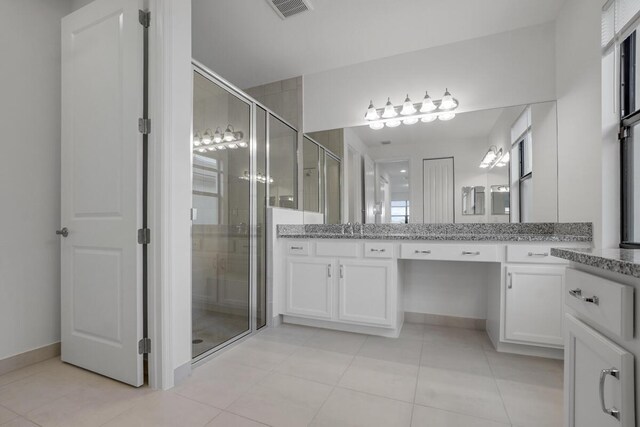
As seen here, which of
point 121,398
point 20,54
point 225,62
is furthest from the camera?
point 225,62

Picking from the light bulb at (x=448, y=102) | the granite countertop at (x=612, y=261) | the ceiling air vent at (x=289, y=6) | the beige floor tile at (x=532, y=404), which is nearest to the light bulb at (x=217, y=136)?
the ceiling air vent at (x=289, y=6)

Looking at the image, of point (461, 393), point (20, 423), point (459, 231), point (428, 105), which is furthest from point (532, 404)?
point (20, 423)

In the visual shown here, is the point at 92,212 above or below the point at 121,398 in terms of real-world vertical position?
above

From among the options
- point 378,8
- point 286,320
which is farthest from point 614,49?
point 286,320

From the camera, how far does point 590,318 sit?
837mm

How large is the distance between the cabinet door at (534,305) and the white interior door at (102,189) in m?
2.40

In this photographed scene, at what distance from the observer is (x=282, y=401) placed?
1.57m

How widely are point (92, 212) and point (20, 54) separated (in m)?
1.19

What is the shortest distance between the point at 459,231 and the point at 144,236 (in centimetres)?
249

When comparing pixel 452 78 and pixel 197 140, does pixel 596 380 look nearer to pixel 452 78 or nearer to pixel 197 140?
pixel 197 140

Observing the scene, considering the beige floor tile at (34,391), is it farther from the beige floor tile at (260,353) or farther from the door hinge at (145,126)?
the door hinge at (145,126)

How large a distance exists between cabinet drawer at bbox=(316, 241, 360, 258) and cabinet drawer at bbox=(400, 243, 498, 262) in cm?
39

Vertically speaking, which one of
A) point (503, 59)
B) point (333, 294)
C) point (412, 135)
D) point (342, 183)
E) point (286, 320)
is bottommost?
point (286, 320)

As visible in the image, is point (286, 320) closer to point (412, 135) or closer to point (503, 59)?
point (412, 135)
